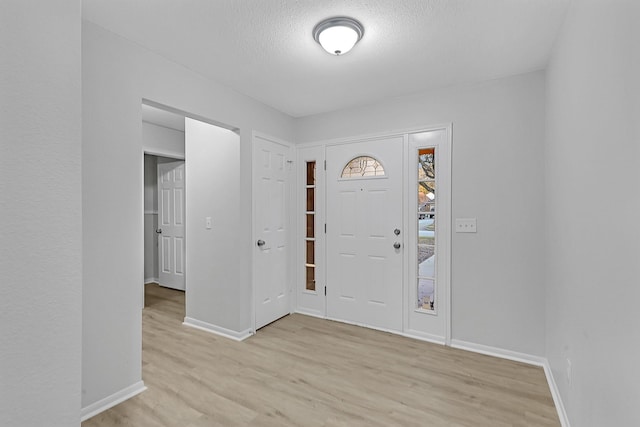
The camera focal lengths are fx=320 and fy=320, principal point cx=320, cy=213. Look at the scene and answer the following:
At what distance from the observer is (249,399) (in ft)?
7.05

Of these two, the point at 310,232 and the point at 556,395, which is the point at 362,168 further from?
the point at 556,395

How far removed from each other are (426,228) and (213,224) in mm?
2155

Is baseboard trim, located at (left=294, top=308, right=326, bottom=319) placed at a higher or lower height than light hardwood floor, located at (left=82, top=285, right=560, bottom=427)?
higher

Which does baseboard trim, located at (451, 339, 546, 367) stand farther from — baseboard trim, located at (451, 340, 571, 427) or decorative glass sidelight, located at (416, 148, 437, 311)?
decorative glass sidelight, located at (416, 148, 437, 311)

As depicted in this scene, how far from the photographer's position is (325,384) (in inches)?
91.8

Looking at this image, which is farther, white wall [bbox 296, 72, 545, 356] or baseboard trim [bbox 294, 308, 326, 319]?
baseboard trim [bbox 294, 308, 326, 319]

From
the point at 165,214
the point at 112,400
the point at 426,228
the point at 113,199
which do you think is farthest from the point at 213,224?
the point at 165,214

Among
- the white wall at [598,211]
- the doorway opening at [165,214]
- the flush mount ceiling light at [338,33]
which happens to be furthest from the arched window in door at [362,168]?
the doorway opening at [165,214]

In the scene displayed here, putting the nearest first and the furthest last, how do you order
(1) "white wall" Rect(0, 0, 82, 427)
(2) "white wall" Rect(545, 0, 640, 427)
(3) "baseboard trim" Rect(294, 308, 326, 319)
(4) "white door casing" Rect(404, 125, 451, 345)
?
(1) "white wall" Rect(0, 0, 82, 427)
(2) "white wall" Rect(545, 0, 640, 427)
(4) "white door casing" Rect(404, 125, 451, 345)
(3) "baseboard trim" Rect(294, 308, 326, 319)

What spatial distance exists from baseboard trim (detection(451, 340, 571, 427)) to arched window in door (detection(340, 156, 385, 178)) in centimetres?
179

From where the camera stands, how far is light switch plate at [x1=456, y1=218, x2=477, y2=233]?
286 cm

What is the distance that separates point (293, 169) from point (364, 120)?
39.9 inches

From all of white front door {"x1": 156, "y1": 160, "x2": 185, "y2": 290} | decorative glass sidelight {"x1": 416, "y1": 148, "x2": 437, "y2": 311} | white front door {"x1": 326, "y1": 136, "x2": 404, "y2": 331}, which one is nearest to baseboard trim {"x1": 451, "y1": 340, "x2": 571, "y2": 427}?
decorative glass sidelight {"x1": 416, "y1": 148, "x2": 437, "y2": 311}

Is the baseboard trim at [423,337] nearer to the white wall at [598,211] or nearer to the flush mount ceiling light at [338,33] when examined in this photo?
the white wall at [598,211]
